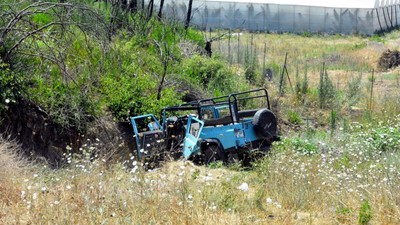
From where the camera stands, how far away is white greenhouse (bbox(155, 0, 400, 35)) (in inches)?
1443

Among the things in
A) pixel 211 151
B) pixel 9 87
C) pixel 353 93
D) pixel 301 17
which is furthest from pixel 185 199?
pixel 301 17

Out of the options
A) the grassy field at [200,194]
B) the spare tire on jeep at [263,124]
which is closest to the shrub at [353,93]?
the spare tire on jeep at [263,124]

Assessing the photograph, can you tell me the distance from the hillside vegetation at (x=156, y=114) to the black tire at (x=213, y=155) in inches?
28.9

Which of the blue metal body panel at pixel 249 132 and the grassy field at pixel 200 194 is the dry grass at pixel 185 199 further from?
the blue metal body panel at pixel 249 132

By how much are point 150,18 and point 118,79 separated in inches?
240

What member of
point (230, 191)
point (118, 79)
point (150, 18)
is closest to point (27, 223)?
point (230, 191)

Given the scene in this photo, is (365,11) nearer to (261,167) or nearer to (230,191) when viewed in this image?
(261,167)

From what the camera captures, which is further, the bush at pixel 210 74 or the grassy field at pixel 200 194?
the bush at pixel 210 74

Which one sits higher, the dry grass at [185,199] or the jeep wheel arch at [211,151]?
the dry grass at [185,199]

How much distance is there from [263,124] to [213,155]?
1.62 metres

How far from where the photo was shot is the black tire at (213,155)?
34.3 ft

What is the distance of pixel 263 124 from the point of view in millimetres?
11195

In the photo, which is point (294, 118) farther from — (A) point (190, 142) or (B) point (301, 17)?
(B) point (301, 17)

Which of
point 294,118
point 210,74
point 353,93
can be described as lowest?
point 294,118
